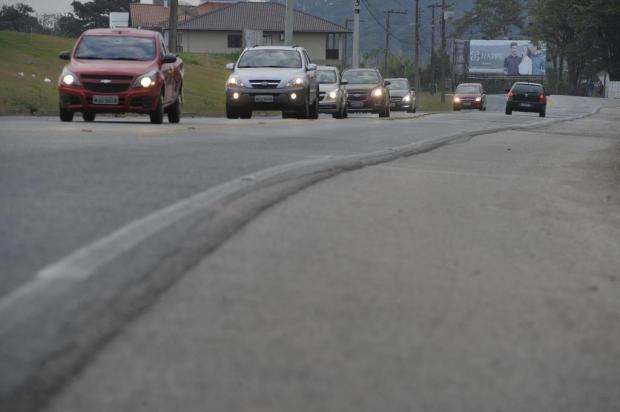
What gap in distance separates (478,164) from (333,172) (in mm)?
3936

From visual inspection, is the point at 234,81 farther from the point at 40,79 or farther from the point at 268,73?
the point at 40,79

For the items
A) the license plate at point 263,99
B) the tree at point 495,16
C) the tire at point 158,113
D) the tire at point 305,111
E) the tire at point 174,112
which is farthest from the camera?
the tree at point 495,16

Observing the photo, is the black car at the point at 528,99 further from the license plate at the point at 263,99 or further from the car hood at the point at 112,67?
the car hood at the point at 112,67

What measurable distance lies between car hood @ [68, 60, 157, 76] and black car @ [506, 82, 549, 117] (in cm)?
3201

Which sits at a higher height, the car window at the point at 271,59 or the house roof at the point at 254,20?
the house roof at the point at 254,20

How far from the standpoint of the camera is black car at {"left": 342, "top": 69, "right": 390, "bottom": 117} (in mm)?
40906

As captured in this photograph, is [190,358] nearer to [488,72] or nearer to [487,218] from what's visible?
[487,218]

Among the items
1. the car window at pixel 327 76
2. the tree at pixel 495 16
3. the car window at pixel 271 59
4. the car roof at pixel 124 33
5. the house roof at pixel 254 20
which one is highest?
the tree at pixel 495 16

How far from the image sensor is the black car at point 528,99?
51.3m

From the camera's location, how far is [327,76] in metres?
35.9

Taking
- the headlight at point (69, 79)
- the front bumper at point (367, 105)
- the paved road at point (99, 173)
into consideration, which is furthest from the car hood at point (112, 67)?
the front bumper at point (367, 105)

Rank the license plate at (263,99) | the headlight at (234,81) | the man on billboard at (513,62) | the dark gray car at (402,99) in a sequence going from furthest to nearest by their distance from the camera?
the man on billboard at (513,62), the dark gray car at (402,99), the headlight at (234,81), the license plate at (263,99)

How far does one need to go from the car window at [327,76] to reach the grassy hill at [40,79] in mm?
3209

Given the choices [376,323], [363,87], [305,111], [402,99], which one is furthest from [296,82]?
[402,99]
